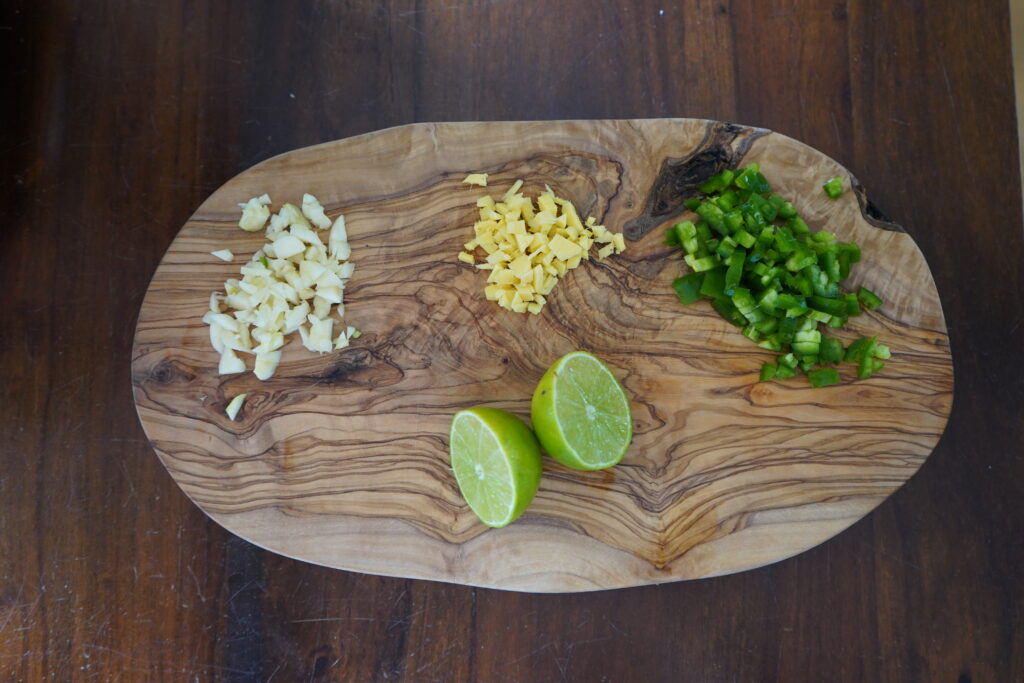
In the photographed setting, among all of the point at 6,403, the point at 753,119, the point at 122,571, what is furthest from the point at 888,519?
the point at 6,403

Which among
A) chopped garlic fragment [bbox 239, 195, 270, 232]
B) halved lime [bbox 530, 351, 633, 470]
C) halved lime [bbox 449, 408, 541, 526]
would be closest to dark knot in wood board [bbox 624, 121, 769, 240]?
halved lime [bbox 530, 351, 633, 470]

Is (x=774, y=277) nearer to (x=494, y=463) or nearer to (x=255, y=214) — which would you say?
(x=494, y=463)

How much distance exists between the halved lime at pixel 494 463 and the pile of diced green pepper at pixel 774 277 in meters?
0.56

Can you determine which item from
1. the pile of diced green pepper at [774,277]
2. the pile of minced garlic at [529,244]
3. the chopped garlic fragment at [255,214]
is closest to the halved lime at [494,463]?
the pile of minced garlic at [529,244]

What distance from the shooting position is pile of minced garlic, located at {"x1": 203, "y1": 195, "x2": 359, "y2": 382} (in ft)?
5.49

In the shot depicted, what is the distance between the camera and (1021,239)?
1884 millimetres

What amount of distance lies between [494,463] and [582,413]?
0.75 feet

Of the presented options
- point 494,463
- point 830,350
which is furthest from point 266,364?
point 830,350

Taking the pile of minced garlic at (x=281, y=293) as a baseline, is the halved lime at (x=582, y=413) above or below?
below

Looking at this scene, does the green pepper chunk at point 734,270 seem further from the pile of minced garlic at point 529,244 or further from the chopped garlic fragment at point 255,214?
the chopped garlic fragment at point 255,214

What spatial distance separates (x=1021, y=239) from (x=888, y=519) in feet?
2.94

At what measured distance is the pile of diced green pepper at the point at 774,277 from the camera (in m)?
1.60

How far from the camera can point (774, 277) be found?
1.60 meters

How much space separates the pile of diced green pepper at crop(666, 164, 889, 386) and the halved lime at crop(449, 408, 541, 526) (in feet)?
1.85
